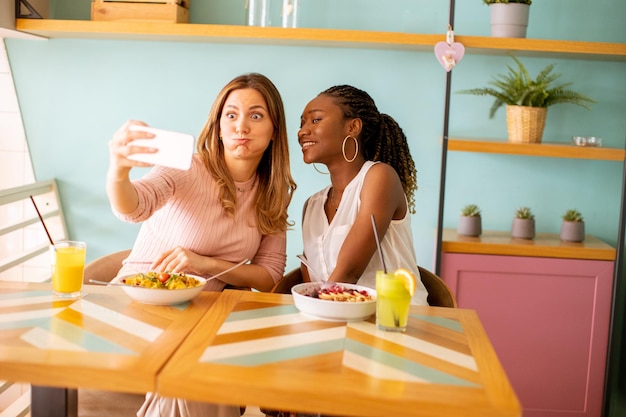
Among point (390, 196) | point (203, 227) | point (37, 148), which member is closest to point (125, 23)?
point (37, 148)

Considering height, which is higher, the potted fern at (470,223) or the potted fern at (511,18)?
the potted fern at (511,18)

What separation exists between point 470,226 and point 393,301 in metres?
1.41

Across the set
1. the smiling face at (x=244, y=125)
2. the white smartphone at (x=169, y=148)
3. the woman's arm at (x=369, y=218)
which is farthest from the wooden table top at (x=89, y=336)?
the smiling face at (x=244, y=125)

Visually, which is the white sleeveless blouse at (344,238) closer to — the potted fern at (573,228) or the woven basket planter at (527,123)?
the woven basket planter at (527,123)

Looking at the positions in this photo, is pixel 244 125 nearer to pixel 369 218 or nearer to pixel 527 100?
pixel 369 218

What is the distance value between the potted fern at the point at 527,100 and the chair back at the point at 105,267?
1415mm

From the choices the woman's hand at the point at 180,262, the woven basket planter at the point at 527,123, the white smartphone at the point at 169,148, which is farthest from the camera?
the woven basket planter at the point at 527,123

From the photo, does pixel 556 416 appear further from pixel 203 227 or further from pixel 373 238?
pixel 203 227

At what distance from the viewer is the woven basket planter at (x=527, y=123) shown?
9.05 ft

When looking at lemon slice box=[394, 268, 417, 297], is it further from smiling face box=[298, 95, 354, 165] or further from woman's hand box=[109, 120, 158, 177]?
smiling face box=[298, 95, 354, 165]

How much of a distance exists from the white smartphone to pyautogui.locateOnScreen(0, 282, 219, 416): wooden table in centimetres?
32

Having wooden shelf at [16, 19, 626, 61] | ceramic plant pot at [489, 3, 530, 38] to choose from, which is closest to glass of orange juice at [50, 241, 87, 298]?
wooden shelf at [16, 19, 626, 61]

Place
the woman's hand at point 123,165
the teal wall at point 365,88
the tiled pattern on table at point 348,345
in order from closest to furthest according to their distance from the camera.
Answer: the tiled pattern on table at point 348,345 < the woman's hand at point 123,165 < the teal wall at point 365,88

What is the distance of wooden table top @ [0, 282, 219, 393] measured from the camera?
1.26m
